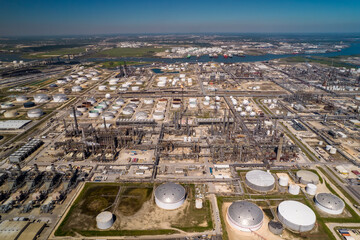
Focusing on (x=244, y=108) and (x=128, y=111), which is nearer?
(x=128, y=111)

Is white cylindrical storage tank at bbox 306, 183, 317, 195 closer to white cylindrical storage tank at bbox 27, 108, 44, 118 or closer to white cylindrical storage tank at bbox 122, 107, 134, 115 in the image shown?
white cylindrical storage tank at bbox 122, 107, 134, 115

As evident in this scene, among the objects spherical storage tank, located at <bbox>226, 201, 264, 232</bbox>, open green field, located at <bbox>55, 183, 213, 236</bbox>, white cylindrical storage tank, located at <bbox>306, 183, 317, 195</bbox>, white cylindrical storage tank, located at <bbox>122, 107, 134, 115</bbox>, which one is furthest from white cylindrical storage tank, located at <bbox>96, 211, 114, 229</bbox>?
white cylindrical storage tank, located at <bbox>122, 107, 134, 115</bbox>

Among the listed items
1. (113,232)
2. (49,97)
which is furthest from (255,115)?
(49,97)

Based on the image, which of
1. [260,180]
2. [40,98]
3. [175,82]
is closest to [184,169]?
[260,180]

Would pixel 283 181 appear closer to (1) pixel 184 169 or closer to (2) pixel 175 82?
(1) pixel 184 169

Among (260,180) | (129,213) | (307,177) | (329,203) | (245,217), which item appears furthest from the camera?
(307,177)

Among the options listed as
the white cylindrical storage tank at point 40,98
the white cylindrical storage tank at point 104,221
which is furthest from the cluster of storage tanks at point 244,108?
the white cylindrical storage tank at point 40,98
